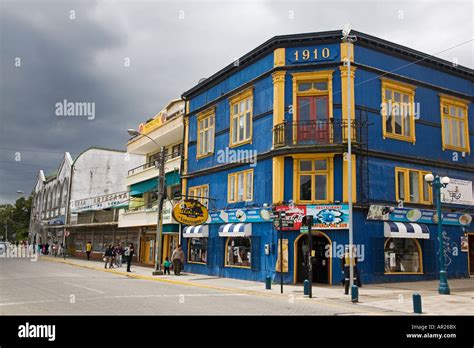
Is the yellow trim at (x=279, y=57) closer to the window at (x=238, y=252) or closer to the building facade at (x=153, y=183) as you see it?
the window at (x=238, y=252)

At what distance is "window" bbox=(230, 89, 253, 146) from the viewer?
2355 cm

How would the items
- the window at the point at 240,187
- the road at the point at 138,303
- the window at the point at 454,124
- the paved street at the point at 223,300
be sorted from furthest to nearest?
the window at the point at 454,124
the window at the point at 240,187
the paved street at the point at 223,300
the road at the point at 138,303

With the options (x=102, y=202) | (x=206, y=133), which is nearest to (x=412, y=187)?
(x=206, y=133)

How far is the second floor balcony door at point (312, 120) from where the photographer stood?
20.1 m

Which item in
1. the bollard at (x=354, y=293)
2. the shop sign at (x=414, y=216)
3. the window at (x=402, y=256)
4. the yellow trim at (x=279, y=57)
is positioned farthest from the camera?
the yellow trim at (x=279, y=57)

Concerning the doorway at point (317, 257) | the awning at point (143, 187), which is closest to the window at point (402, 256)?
the doorway at point (317, 257)

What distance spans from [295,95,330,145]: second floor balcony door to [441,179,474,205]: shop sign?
7.75m

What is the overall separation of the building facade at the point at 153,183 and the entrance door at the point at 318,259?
10.6 m

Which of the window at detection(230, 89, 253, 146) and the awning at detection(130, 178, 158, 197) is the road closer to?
the window at detection(230, 89, 253, 146)

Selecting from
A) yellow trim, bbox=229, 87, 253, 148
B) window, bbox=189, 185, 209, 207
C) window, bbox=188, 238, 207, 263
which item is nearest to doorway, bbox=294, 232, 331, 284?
yellow trim, bbox=229, 87, 253, 148
